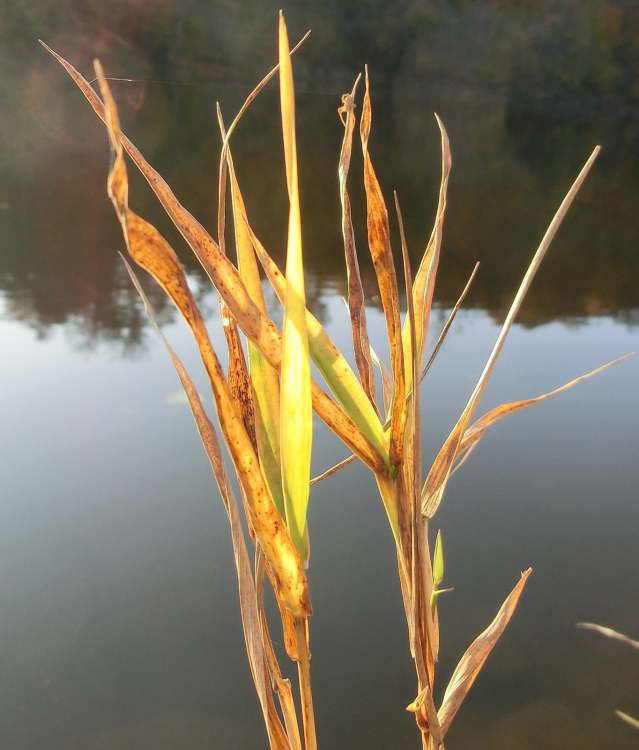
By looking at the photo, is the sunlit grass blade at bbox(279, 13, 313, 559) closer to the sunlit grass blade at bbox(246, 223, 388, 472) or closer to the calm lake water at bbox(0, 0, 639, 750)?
the sunlit grass blade at bbox(246, 223, 388, 472)

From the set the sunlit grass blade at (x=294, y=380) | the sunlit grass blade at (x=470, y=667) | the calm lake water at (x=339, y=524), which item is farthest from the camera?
the calm lake water at (x=339, y=524)

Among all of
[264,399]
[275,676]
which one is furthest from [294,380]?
[275,676]

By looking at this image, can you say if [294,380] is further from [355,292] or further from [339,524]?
[339,524]

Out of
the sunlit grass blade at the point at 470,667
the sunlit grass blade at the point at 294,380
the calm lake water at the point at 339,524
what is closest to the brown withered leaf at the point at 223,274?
the sunlit grass blade at the point at 294,380

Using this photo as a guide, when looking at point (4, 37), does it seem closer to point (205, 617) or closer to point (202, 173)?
point (202, 173)

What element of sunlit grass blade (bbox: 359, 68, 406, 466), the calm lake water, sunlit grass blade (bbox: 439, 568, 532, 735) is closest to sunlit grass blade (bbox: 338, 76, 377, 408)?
sunlit grass blade (bbox: 359, 68, 406, 466)

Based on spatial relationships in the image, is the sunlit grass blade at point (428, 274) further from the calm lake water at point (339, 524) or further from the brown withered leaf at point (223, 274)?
the calm lake water at point (339, 524)
